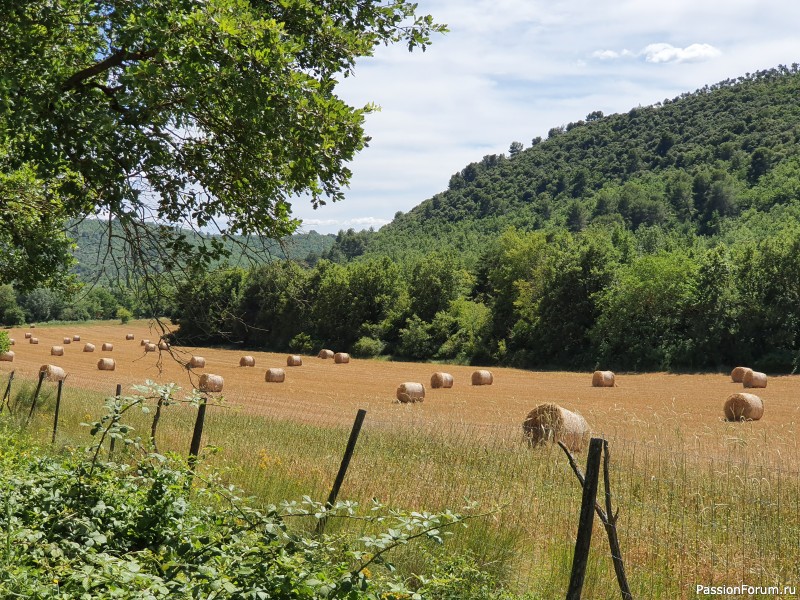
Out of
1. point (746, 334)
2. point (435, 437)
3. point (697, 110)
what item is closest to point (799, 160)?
point (697, 110)

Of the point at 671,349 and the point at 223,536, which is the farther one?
the point at 671,349

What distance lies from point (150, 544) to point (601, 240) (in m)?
59.5

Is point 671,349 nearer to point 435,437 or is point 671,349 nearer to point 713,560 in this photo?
point 435,437

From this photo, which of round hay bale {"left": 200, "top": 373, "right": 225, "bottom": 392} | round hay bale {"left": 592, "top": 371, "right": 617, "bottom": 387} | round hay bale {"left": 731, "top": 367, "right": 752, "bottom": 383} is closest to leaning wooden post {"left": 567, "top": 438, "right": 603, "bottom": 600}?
round hay bale {"left": 200, "top": 373, "right": 225, "bottom": 392}

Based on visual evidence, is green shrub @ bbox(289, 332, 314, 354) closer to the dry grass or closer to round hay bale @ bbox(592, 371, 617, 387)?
round hay bale @ bbox(592, 371, 617, 387)

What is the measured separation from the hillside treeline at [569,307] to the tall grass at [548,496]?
17.9 m

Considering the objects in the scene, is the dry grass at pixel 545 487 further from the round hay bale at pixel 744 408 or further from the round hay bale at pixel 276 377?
the round hay bale at pixel 276 377

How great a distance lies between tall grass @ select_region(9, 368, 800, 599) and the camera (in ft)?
23.3

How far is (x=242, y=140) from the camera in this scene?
311 inches

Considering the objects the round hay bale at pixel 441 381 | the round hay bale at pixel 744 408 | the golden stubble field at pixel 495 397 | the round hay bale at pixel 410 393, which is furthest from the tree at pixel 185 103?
the round hay bale at pixel 441 381

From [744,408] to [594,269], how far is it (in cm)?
3677

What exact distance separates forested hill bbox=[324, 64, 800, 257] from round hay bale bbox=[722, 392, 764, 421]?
7390 cm

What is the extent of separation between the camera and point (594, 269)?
192ft

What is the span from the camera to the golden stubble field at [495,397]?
1578 cm
